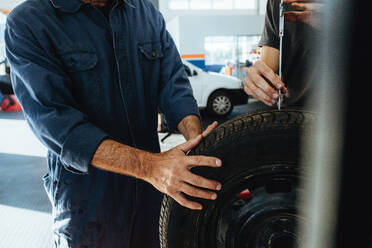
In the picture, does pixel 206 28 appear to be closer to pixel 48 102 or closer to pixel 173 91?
pixel 173 91

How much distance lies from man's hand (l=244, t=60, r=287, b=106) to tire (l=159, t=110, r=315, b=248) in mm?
274

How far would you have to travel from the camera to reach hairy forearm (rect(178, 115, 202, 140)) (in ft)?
3.44

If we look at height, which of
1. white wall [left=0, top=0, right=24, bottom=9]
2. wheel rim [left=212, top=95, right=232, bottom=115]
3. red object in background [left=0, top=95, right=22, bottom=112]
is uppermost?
white wall [left=0, top=0, right=24, bottom=9]

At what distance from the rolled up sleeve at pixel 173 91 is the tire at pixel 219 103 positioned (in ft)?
16.3

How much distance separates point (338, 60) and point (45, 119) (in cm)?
75

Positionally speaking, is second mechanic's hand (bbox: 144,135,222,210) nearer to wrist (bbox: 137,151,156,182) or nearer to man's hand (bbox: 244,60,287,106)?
wrist (bbox: 137,151,156,182)

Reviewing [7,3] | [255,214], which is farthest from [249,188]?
[7,3]

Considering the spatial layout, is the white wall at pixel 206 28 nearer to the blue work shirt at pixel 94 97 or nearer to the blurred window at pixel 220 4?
the blurred window at pixel 220 4

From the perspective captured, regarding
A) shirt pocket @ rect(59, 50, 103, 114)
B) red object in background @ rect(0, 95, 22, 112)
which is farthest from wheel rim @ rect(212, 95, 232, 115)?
red object in background @ rect(0, 95, 22, 112)

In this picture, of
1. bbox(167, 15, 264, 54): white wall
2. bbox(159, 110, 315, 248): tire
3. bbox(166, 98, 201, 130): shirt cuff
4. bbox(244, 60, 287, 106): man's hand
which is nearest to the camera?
bbox(159, 110, 315, 248): tire

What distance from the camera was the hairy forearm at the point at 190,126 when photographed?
3.44ft

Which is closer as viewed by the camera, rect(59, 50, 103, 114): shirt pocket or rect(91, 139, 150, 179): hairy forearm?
rect(91, 139, 150, 179): hairy forearm

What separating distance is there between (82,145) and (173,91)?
0.44 m

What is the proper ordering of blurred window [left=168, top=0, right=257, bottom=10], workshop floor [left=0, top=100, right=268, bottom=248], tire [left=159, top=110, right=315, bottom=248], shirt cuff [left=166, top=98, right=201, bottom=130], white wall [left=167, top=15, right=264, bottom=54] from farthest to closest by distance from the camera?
blurred window [left=168, top=0, right=257, bottom=10], white wall [left=167, top=15, right=264, bottom=54], workshop floor [left=0, top=100, right=268, bottom=248], shirt cuff [left=166, top=98, right=201, bottom=130], tire [left=159, top=110, right=315, bottom=248]
